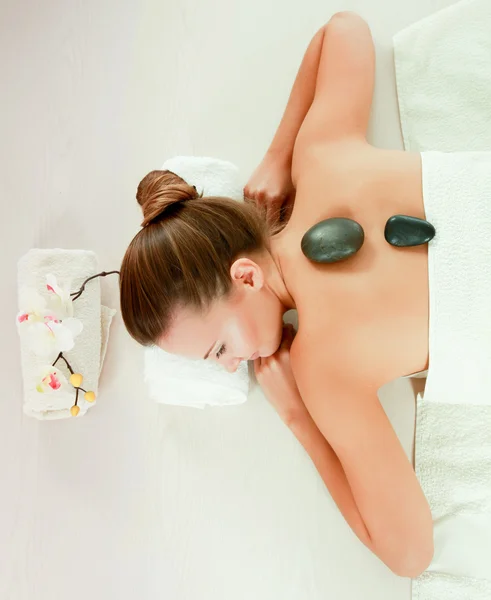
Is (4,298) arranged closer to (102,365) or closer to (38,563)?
(102,365)

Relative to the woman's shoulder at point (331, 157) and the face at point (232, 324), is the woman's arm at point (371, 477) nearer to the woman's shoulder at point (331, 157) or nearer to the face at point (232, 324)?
the face at point (232, 324)

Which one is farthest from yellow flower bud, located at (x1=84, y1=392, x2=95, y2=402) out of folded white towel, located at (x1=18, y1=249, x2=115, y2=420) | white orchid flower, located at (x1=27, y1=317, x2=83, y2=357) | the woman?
the woman

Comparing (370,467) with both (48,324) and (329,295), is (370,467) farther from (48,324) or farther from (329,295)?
(48,324)

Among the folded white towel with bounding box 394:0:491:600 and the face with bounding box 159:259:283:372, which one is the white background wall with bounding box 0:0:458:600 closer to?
the folded white towel with bounding box 394:0:491:600

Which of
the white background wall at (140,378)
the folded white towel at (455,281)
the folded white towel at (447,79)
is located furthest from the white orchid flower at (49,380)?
the folded white towel at (447,79)

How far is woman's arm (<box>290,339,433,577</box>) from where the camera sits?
0.95m

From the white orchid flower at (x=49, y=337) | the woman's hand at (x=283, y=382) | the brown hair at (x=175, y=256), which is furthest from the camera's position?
the woman's hand at (x=283, y=382)

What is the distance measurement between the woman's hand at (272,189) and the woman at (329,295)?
0.36 feet

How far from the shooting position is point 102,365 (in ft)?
3.96

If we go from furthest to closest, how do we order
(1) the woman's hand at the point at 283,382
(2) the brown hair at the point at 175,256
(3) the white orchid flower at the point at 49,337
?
(1) the woman's hand at the point at 283,382, (3) the white orchid flower at the point at 49,337, (2) the brown hair at the point at 175,256

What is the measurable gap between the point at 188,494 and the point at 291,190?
0.73 meters

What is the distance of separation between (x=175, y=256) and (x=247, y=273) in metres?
0.13

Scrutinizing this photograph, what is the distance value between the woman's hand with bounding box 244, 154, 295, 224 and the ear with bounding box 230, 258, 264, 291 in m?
0.26

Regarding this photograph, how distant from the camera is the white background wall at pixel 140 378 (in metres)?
1.16
